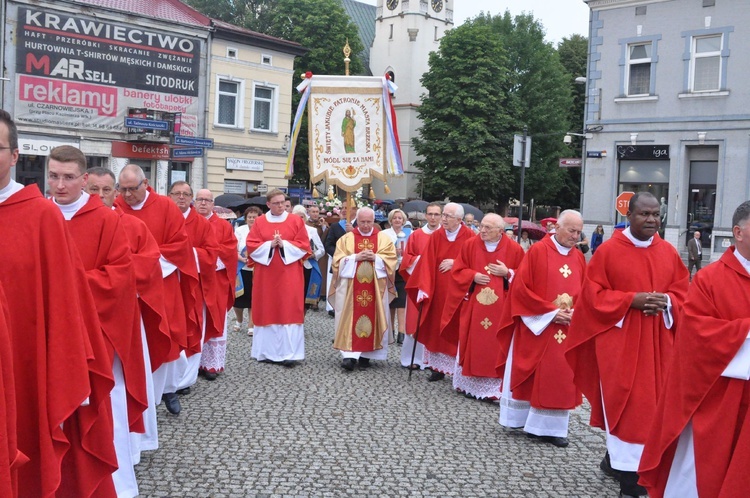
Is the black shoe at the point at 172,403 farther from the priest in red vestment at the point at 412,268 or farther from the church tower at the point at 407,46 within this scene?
the church tower at the point at 407,46

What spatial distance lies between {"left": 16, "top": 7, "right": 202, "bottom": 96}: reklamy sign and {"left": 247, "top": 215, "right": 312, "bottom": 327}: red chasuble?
58.3 feet

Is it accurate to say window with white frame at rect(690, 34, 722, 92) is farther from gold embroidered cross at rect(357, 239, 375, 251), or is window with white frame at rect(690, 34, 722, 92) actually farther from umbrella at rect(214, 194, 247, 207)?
gold embroidered cross at rect(357, 239, 375, 251)

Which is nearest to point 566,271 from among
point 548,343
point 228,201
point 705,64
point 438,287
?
point 548,343

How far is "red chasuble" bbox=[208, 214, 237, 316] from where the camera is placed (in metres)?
8.91

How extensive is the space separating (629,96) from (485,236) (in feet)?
75.3

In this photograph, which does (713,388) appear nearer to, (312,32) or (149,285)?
(149,285)

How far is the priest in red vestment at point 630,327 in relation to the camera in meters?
5.39

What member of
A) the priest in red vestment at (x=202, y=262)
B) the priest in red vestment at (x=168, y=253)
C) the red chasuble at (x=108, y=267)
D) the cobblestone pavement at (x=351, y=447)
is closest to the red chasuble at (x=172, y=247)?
the priest in red vestment at (x=168, y=253)

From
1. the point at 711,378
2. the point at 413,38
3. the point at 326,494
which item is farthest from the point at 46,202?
the point at 413,38

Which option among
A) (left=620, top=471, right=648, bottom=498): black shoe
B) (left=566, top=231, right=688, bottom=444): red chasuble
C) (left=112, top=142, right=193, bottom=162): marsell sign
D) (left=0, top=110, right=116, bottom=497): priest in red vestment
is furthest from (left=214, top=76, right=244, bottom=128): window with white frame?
(left=0, top=110, right=116, bottom=497): priest in red vestment

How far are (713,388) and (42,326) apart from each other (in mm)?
3106

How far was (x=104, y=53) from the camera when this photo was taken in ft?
86.9

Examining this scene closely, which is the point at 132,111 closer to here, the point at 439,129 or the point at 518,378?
the point at 439,129

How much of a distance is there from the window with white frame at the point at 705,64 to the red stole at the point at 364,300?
2141 cm
